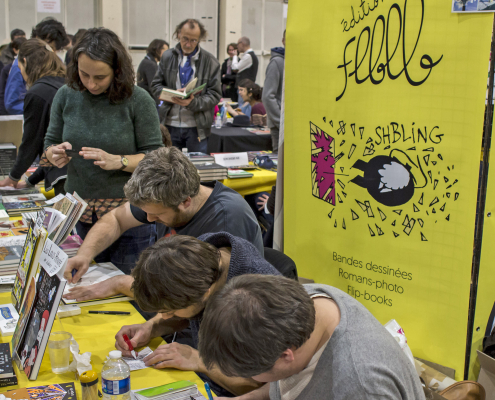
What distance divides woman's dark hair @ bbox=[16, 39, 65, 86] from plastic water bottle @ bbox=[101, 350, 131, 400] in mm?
2112

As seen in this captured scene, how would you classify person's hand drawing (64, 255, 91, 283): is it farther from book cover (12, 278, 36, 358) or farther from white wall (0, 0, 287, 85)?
white wall (0, 0, 287, 85)

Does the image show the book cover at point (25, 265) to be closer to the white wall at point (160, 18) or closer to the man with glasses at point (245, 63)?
the man with glasses at point (245, 63)

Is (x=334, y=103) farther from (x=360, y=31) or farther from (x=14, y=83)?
(x=14, y=83)

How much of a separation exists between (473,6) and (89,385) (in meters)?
1.76

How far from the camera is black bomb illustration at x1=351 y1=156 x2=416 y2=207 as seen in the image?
209cm

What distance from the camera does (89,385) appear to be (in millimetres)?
1268

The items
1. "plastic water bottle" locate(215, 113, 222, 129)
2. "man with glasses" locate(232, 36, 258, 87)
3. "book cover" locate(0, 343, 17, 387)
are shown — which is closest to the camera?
"book cover" locate(0, 343, 17, 387)

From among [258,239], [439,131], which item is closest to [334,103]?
[439,131]

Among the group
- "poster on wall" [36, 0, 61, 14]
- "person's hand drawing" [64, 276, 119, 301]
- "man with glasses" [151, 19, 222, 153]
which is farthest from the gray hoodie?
"poster on wall" [36, 0, 61, 14]

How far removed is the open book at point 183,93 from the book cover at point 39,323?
3.08 metres

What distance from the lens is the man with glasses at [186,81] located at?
460cm

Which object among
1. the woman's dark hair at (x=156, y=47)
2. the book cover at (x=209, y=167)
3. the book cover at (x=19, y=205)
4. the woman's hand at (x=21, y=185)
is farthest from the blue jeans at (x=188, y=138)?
the woman's dark hair at (x=156, y=47)

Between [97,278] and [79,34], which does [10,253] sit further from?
[79,34]

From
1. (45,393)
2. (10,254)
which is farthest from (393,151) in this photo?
(10,254)
